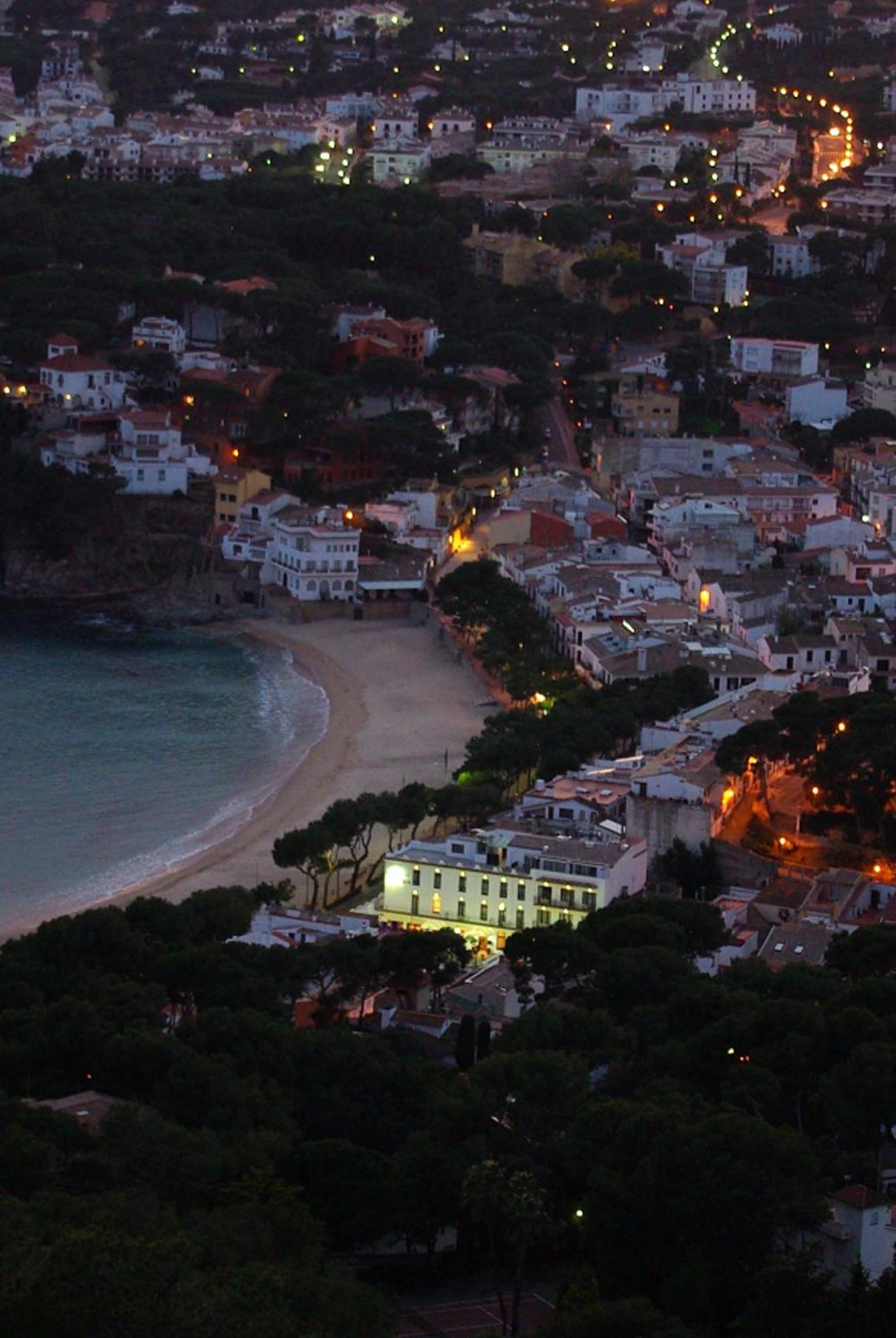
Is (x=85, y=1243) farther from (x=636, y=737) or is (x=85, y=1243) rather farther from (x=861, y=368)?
(x=861, y=368)

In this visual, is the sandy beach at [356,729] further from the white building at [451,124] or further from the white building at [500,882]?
the white building at [451,124]

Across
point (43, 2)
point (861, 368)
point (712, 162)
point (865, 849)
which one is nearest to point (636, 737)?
point (865, 849)

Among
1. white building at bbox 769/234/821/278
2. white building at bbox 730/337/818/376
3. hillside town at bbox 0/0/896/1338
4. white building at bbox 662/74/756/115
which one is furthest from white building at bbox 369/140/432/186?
white building at bbox 730/337/818/376

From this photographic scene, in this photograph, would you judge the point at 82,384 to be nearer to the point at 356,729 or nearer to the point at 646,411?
the point at 646,411

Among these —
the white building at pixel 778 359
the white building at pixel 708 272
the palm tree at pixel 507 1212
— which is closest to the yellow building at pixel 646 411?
the white building at pixel 778 359

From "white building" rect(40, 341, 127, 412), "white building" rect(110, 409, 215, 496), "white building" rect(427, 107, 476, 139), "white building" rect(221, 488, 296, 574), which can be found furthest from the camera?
"white building" rect(427, 107, 476, 139)

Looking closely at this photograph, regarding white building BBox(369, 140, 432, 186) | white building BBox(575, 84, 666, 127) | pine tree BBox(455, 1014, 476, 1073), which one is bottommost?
pine tree BBox(455, 1014, 476, 1073)

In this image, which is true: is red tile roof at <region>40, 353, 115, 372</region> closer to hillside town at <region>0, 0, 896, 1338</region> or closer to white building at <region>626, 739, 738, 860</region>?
hillside town at <region>0, 0, 896, 1338</region>
